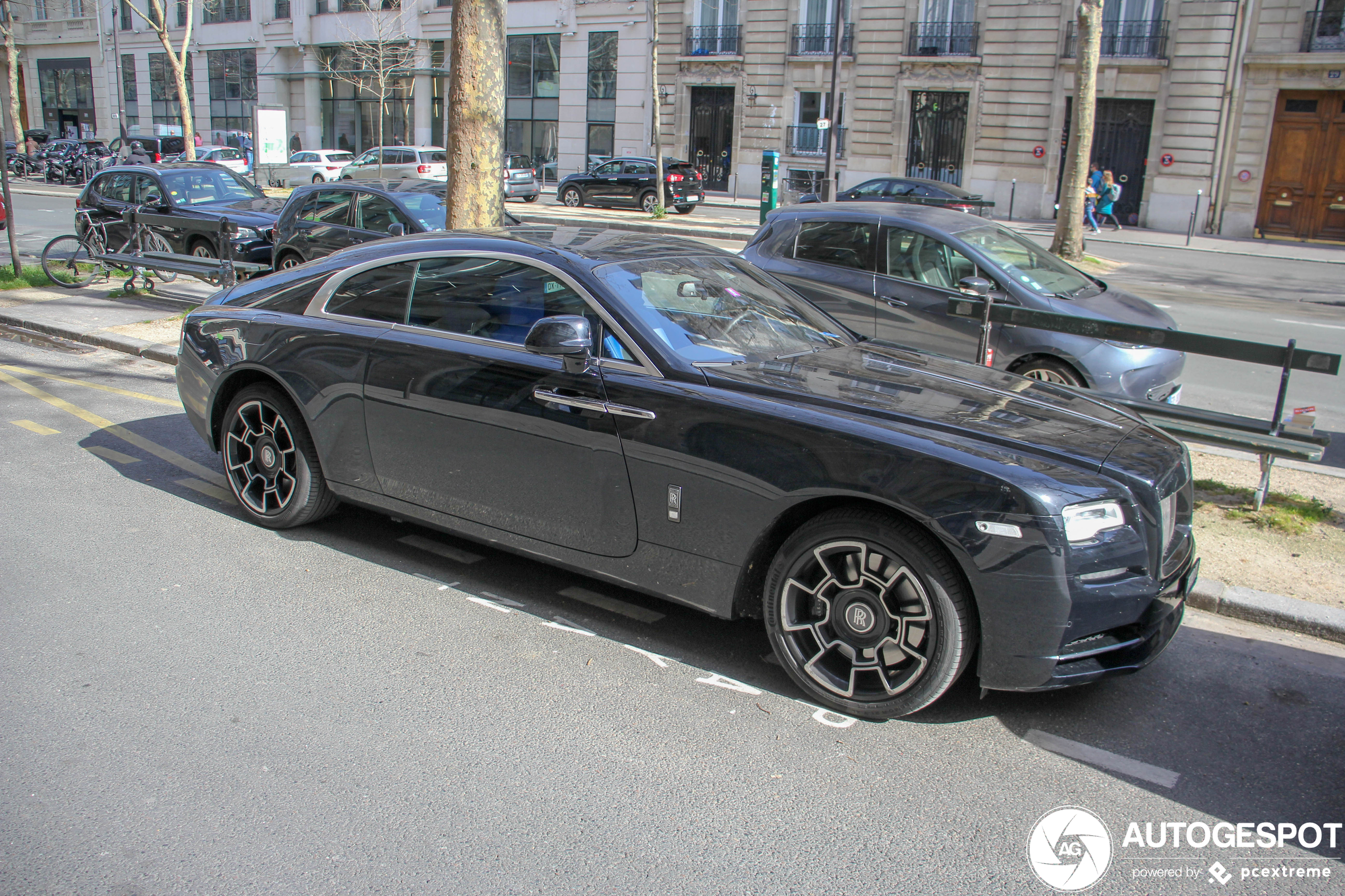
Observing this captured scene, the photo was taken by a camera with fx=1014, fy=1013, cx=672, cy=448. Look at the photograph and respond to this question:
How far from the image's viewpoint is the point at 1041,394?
4.25 metres

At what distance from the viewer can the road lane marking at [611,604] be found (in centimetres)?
448

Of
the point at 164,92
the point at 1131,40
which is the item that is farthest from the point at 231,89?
the point at 1131,40

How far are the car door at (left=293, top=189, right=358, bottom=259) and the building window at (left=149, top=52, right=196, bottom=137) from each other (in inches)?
1997

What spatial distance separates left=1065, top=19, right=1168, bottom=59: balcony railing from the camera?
30.9 metres

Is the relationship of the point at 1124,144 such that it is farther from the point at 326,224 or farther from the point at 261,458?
the point at 261,458

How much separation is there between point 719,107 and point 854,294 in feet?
112

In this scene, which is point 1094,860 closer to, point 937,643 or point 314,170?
point 937,643

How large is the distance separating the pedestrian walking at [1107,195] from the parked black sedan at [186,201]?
2294 centimetres

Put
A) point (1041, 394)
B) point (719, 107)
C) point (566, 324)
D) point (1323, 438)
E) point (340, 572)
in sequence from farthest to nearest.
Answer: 1. point (719, 107)
2. point (1323, 438)
3. point (340, 572)
4. point (1041, 394)
5. point (566, 324)

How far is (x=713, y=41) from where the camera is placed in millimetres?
39344

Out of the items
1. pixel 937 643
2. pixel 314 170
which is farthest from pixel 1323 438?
pixel 314 170

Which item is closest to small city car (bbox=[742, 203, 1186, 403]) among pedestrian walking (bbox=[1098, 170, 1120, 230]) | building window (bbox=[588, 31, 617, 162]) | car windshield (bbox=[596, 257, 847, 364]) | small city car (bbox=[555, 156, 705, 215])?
car windshield (bbox=[596, 257, 847, 364])

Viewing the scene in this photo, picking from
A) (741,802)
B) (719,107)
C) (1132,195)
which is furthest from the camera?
(719,107)

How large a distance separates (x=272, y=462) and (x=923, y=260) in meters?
5.27
